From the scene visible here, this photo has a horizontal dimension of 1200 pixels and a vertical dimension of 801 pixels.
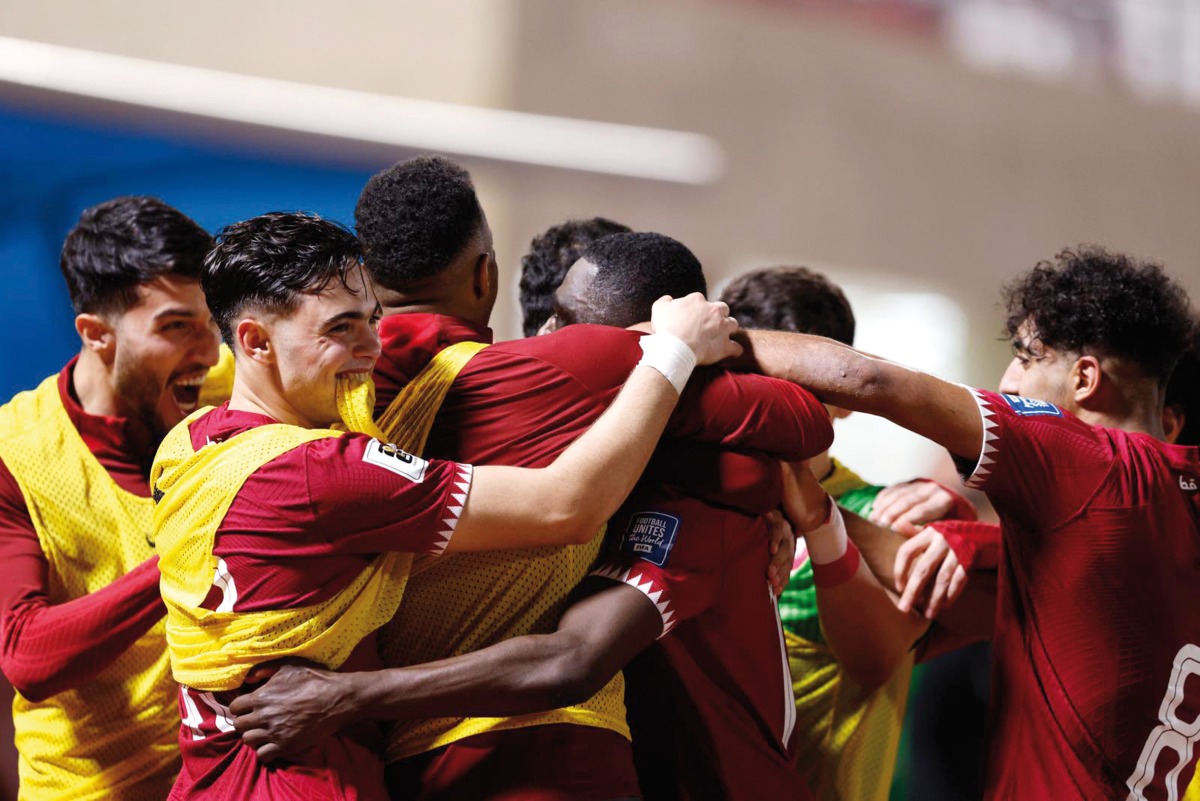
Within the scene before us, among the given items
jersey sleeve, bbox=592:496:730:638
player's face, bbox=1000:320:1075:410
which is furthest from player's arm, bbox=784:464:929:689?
player's face, bbox=1000:320:1075:410

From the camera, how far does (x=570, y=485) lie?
1.80m

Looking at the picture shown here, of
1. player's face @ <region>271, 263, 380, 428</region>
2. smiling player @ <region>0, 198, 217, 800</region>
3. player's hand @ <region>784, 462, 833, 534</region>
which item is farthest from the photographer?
player's hand @ <region>784, 462, 833, 534</region>

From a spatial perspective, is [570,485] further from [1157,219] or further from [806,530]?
[1157,219]

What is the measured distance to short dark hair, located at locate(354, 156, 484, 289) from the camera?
85.4 inches

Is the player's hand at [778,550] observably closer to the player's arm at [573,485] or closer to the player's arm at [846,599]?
the player's arm at [846,599]

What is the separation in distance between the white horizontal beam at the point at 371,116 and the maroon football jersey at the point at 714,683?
3.76 meters

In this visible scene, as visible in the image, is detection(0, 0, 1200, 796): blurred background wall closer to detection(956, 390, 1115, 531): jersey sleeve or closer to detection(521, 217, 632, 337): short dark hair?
detection(521, 217, 632, 337): short dark hair

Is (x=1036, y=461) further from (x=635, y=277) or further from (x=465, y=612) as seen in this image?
(x=465, y=612)

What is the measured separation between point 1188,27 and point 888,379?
673cm

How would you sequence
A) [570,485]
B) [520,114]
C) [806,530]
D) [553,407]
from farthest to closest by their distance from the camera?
[520,114] < [806,530] < [553,407] < [570,485]

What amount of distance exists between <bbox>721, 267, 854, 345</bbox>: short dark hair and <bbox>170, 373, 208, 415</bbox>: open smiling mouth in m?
1.40

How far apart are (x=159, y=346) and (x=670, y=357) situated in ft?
4.75

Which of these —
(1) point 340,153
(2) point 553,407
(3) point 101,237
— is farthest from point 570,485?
(1) point 340,153

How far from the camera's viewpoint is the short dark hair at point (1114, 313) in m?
2.47
